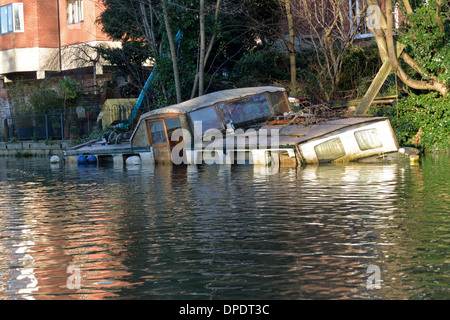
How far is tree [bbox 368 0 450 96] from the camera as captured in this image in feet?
73.2

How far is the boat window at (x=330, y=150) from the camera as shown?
19.6 meters

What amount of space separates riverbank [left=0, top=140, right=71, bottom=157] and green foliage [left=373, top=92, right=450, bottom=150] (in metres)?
17.1

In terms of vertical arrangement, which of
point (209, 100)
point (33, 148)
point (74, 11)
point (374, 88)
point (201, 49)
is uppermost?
point (74, 11)

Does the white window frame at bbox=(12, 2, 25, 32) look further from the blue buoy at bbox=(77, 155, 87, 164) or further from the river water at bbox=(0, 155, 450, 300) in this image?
the river water at bbox=(0, 155, 450, 300)

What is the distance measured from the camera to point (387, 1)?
22500 mm

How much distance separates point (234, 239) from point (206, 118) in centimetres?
1302

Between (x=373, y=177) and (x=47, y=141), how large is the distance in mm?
22821

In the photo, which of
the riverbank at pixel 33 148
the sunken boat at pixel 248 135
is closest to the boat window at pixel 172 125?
the sunken boat at pixel 248 135

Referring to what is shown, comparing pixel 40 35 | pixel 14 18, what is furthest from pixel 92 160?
pixel 14 18

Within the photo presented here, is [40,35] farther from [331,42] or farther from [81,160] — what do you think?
[331,42]

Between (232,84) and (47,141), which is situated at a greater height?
(232,84)

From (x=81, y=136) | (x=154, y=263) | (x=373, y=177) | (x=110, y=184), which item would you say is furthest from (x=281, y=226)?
(x=81, y=136)

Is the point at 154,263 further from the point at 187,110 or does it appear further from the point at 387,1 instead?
the point at 387,1

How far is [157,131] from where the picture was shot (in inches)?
899
